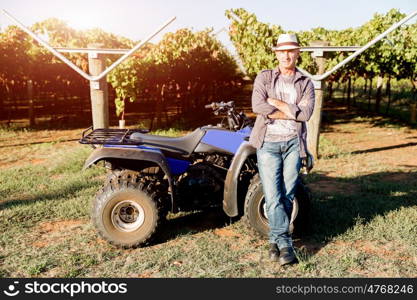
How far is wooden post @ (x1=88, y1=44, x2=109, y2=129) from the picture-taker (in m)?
6.28

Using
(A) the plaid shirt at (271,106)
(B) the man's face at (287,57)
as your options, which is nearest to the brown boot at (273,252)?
(A) the plaid shirt at (271,106)

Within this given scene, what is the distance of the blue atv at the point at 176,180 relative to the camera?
390 cm

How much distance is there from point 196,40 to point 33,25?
580 cm

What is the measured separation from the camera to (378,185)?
615cm

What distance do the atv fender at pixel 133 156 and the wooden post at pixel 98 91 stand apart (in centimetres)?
270

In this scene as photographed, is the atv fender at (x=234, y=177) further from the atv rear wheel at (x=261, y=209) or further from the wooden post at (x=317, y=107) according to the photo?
the wooden post at (x=317, y=107)

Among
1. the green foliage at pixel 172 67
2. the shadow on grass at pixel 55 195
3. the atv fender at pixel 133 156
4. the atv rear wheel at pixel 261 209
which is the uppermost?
the green foliage at pixel 172 67

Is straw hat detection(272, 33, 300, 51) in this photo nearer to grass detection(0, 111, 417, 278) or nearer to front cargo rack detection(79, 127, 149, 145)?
front cargo rack detection(79, 127, 149, 145)

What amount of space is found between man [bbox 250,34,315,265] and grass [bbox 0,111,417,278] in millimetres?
526

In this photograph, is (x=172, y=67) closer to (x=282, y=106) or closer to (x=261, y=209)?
(x=261, y=209)

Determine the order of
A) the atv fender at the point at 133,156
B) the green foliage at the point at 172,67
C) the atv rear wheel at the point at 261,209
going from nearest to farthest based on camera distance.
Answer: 1. the atv fender at the point at 133,156
2. the atv rear wheel at the point at 261,209
3. the green foliage at the point at 172,67

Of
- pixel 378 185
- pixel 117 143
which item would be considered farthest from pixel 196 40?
pixel 117 143

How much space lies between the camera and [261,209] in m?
4.09

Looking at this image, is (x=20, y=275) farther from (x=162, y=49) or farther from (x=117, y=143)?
(x=162, y=49)
